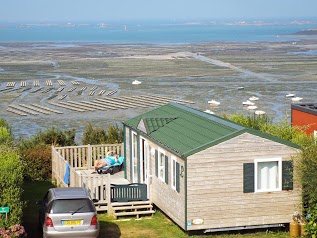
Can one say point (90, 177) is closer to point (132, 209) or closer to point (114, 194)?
point (114, 194)

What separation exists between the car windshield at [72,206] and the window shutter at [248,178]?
4.65 meters

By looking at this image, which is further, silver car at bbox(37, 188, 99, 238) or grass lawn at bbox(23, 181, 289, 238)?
grass lawn at bbox(23, 181, 289, 238)

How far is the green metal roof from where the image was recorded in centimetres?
1984

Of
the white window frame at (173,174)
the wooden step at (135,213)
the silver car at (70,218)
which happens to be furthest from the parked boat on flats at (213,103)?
the silver car at (70,218)

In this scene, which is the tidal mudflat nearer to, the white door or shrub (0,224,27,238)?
the white door

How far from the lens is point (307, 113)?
28.7 metres

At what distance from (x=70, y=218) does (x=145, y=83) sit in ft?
229

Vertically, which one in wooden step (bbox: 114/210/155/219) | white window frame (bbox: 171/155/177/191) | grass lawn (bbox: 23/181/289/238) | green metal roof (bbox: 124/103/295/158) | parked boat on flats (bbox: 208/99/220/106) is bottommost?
parked boat on flats (bbox: 208/99/220/106)

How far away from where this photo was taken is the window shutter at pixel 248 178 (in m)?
19.7

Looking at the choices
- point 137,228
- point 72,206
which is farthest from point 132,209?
Result: point 72,206

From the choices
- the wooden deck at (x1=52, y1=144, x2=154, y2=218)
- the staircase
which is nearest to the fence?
the wooden deck at (x1=52, y1=144, x2=154, y2=218)

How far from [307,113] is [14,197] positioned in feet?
48.7

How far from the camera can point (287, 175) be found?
2002 cm

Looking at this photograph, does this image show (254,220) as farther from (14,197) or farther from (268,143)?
(14,197)
